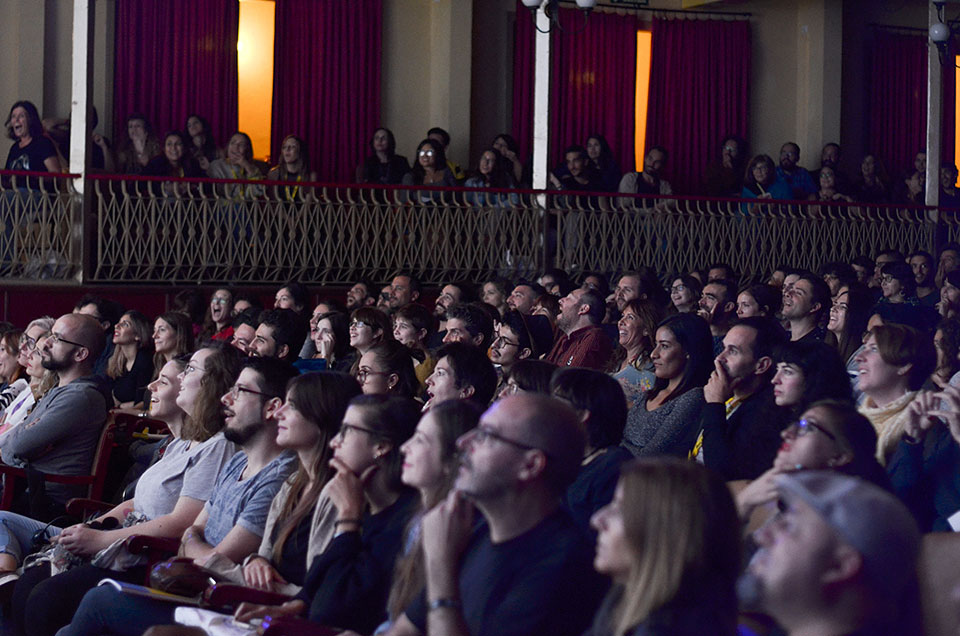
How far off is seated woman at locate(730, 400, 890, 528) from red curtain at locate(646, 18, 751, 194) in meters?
11.4

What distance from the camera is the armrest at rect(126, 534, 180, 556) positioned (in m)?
3.78

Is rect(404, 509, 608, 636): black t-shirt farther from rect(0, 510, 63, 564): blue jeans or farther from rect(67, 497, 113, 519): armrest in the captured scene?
rect(0, 510, 63, 564): blue jeans

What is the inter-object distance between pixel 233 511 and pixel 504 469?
4.95ft

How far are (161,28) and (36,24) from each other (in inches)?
46.3

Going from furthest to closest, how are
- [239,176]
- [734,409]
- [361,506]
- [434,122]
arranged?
[434,122]
[239,176]
[734,409]
[361,506]

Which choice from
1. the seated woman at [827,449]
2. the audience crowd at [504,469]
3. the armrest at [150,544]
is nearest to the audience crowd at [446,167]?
the audience crowd at [504,469]

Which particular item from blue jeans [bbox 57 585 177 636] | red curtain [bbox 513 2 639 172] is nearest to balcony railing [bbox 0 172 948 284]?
red curtain [bbox 513 2 639 172]

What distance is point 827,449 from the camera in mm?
2824

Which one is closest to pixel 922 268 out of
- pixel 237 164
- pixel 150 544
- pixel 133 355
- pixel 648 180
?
pixel 648 180

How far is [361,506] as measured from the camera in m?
3.02

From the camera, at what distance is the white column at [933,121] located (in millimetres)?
12234

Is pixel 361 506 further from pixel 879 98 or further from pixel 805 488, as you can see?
pixel 879 98

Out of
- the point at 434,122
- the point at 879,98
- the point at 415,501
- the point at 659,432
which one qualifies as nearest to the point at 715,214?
the point at 434,122

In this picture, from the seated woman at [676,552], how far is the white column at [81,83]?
8220 mm
